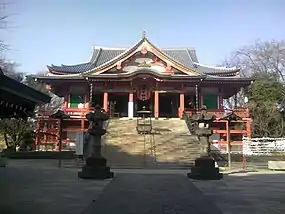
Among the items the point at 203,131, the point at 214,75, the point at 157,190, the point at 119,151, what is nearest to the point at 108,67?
the point at 214,75

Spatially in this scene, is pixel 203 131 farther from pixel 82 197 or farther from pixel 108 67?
pixel 108 67

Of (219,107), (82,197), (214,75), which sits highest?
(214,75)

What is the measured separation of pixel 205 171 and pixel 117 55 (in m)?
27.2

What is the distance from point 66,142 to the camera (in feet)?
102

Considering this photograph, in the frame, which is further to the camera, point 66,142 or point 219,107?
point 219,107

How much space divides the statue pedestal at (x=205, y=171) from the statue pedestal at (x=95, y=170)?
341cm

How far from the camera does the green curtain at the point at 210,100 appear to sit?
3675 centimetres

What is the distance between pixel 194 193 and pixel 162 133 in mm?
16844

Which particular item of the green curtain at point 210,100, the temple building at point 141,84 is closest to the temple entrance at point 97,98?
the temple building at point 141,84

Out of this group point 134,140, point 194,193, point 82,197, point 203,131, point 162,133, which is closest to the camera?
point 82,197

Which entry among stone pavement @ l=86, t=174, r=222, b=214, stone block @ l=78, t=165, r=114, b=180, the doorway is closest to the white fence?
the doorway

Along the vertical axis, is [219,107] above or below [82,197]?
above

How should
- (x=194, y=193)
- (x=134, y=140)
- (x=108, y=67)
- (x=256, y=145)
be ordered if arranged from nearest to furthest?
(x=194, y=193) → (x=134, y=140) → (x=256, y=145) → (x=108, y=67)

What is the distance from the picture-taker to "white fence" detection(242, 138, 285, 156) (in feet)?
96.0
